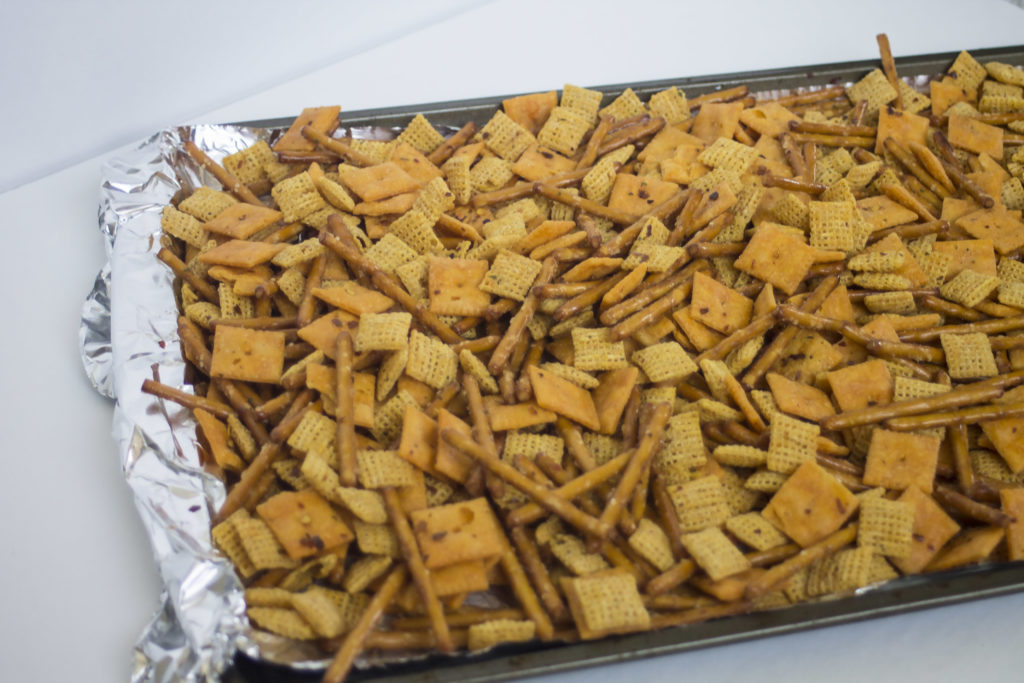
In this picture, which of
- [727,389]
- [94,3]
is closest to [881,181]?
[727,389]

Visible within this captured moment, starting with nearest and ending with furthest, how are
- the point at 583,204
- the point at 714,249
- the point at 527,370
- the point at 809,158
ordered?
the point at 527,370 → the point at 714,249 → the point at 583,204 → the point at 809,158

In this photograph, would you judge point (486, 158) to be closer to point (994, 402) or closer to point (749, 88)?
point (749, 88)

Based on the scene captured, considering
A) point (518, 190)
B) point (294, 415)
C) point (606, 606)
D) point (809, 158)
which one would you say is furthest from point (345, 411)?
point (809, 158)

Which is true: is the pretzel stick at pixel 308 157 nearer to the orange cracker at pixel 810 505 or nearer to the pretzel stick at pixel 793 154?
the pretzel stick at pixel 793 154

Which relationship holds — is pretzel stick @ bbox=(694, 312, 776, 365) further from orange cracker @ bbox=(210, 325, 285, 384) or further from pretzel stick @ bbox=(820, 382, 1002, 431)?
orange cracker @ bbox=(210, 325, 285, 384)

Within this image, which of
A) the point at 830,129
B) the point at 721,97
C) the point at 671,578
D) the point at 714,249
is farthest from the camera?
the point at 721,97

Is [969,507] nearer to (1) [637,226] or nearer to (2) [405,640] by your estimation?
(1) [637,226]
